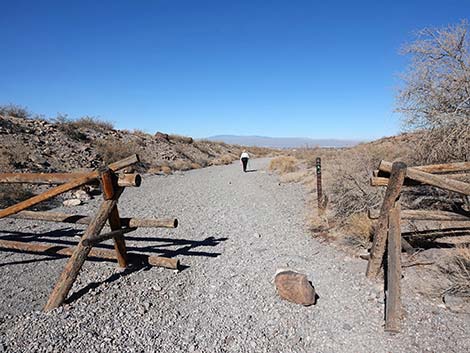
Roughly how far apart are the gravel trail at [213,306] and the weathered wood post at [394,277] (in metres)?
0.13

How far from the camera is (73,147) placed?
1834 centimetres

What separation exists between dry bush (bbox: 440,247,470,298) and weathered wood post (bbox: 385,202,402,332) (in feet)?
2.59

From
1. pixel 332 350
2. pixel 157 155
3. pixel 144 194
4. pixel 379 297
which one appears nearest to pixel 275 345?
pixel 332 350

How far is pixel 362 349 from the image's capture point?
2965mm

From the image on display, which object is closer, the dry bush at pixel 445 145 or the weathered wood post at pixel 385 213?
the weathered wood post at pixel 385 213

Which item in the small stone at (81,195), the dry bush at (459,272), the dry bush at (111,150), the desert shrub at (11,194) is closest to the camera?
the dry bush at (459,272)

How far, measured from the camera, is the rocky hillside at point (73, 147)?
14.5 m

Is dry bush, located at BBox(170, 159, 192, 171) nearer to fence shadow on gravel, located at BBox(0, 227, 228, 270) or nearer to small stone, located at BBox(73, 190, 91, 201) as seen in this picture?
small stone, located at BBox(73, 190, 91, 201)

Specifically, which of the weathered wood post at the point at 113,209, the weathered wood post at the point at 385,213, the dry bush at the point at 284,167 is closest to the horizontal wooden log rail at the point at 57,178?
the weathered wood post at the point at 113,209

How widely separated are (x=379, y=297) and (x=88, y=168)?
16.1 metres

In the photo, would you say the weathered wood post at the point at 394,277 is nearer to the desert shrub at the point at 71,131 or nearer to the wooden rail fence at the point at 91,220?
the wooden rail fence at the point at 91,220

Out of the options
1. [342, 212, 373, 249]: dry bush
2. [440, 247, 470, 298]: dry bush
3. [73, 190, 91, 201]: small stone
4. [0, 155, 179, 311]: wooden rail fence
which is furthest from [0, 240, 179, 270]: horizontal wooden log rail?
[73, 190, 91, 201]: small stone

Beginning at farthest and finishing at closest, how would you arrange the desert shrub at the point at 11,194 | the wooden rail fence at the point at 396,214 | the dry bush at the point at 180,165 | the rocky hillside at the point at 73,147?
1. the dry bush at the point at 180,165
2. the rocky hillside at the point at 73,147
3. the desert shrub at the point at 11,194
4. the wooden rail fence at the point at 396,214

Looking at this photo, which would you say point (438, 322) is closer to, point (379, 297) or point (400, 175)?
point (379, 297)
